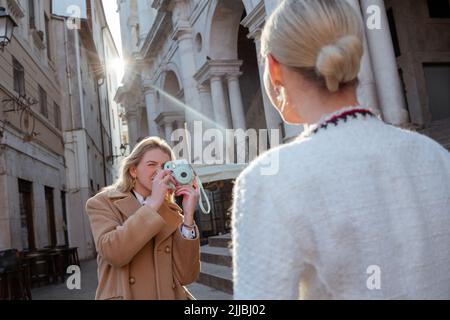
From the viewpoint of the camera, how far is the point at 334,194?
109 cm

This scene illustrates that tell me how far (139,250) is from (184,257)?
28 cm

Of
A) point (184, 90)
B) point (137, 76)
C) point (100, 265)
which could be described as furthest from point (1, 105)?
point (137, 76)

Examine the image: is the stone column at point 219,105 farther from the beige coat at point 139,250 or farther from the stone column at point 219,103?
the beige coat at point 139,250

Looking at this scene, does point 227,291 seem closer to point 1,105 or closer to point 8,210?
point 8,210

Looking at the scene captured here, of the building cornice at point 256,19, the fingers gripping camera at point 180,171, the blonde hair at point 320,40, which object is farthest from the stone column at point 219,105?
the blonde hair at point 320,40

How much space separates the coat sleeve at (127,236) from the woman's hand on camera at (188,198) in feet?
0.61

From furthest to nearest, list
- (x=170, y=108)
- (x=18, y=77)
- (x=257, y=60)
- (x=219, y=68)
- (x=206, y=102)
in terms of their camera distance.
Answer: (x=170, y=108) < (x=206, y=102) < (x=257, y=60) < (x=219, y=68) < (x=18, y=77)

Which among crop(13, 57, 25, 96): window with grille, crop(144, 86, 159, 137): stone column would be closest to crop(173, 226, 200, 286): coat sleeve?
crop(13, 57, 25, 96): window with grille

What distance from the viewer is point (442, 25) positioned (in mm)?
15078

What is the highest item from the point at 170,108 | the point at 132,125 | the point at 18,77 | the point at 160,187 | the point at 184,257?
the point at 132,125

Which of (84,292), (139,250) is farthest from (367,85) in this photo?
(139,250)

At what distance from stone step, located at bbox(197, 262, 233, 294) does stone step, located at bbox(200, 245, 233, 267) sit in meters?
0.11

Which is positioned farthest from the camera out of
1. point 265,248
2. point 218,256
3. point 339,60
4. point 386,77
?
point 386,77

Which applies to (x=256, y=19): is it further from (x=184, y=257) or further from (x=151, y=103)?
(x=151, y=103)
